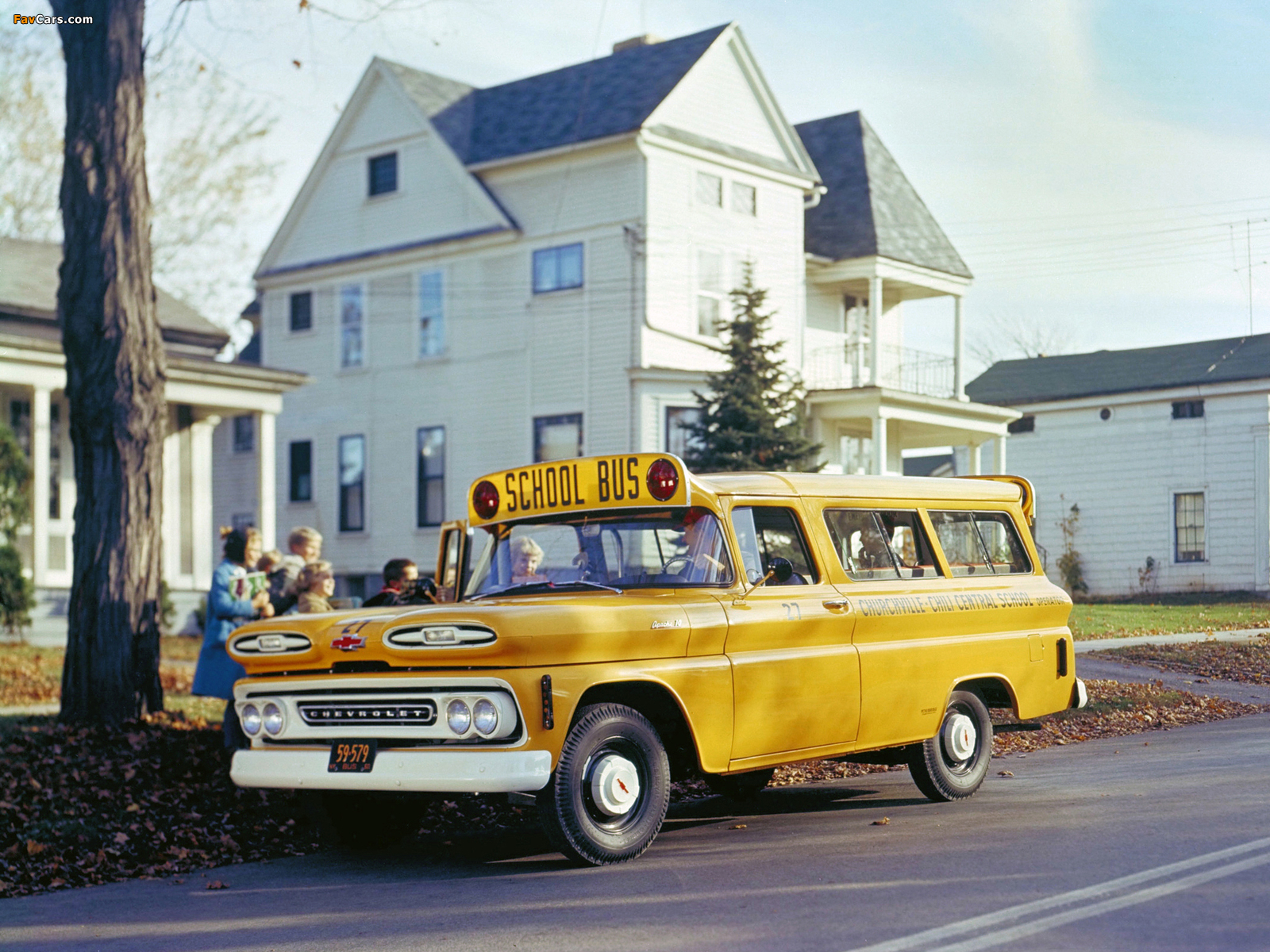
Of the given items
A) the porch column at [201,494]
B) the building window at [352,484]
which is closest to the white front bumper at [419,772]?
the porch column at [201,494]

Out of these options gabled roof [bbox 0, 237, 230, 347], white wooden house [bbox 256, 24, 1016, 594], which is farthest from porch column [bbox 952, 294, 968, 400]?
gabled roof [bbox 0, 237, 230, 347]

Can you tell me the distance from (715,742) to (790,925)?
6.61 ft

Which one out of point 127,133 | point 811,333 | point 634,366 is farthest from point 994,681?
point 811,333

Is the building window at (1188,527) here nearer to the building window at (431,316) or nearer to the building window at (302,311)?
the building window at (431,316)

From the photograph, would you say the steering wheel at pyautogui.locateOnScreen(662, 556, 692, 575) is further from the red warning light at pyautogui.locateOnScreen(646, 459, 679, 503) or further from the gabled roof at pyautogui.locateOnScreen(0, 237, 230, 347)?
the gabled roof at pyautogui.locateOnScreen(0, 237, 230, 347)

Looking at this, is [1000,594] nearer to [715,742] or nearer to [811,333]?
[715,742]

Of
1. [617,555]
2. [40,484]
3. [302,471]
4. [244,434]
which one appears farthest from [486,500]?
[244,434]

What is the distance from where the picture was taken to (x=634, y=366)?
28219 mm

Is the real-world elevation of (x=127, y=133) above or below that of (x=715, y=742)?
above

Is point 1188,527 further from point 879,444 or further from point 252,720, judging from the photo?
point 252,720

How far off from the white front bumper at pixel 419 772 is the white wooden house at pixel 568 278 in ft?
67.0

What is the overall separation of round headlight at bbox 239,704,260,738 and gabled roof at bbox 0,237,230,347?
21.8 m

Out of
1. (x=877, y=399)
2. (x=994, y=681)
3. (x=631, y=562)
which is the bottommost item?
(x=994, y=681)

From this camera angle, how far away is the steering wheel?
860 cm
